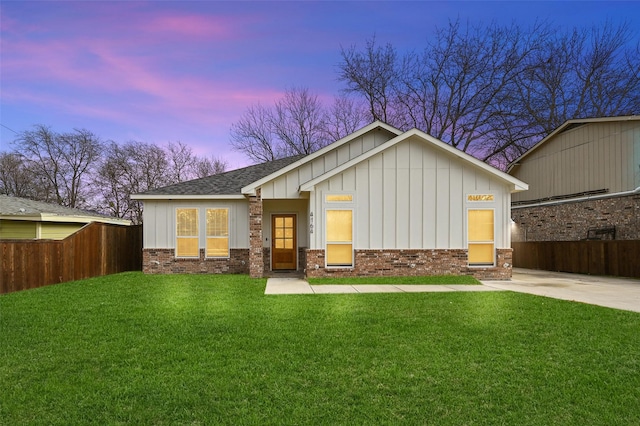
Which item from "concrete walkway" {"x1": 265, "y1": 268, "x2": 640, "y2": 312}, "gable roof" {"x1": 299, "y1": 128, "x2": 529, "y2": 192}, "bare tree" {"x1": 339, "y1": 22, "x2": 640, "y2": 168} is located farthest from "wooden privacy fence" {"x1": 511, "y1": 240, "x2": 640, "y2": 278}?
"bare tree" {"x1": 339, "y1": 22, "x2": 640, "y2": 168}

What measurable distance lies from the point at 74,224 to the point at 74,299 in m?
9.34

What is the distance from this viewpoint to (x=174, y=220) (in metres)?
14.4

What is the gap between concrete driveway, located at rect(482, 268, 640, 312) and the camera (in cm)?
834

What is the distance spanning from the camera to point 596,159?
16859 mm

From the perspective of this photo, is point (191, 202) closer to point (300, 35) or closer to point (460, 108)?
point (300, 35)

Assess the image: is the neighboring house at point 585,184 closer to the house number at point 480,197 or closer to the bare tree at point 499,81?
the house number at point 480,197

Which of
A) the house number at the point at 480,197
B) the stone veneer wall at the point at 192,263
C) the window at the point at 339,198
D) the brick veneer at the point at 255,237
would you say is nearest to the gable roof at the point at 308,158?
the brick veneer at the point at 255,237

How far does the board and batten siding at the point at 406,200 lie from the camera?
12.3 m

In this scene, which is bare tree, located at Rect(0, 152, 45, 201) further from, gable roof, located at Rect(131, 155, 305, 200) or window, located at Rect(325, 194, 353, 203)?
window, located at Rect(325, 194, 353, 203)

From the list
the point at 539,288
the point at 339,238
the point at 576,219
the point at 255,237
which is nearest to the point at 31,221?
the point at 255,237

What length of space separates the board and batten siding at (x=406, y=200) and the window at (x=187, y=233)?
191 inches

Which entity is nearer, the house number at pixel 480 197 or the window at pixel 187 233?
the house number at pixel 480 197

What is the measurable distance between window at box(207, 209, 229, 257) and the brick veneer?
6.51 feet

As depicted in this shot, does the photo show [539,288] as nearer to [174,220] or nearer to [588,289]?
[588,289]
